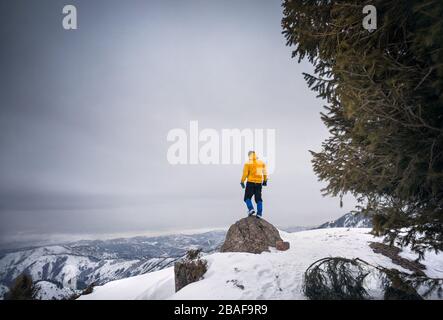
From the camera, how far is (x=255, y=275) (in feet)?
20.3

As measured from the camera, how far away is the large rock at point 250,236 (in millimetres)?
8664

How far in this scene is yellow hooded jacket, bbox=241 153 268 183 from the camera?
946cm

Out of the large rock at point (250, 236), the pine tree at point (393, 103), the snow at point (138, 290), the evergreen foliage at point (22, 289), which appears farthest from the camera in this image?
the large rock at point (250, 236)

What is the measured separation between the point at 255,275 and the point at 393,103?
5.13 m

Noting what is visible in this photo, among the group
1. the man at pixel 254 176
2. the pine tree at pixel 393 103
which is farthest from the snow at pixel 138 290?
the pine tree at pixel 393 103

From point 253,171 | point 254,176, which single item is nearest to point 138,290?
point 254,176

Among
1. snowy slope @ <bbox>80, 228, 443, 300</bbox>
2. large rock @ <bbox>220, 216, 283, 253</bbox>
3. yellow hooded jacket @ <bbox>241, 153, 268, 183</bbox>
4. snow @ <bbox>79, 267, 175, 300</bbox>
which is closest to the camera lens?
snowy slope @ <bbox>80, 228, 443, 300</bbox>

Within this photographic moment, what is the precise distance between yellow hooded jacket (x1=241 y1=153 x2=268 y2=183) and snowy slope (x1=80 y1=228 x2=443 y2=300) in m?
2.84

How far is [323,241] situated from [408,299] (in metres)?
7.76

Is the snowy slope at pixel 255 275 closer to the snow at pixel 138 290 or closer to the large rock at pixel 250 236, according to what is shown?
the snow at pixel 138 290

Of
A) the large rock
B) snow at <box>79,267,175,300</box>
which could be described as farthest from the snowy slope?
the large rock

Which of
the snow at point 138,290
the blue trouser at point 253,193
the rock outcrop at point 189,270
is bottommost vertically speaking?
the snow at point 138,290

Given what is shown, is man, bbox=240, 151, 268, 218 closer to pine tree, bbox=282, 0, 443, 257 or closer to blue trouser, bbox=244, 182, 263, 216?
blue trouser, bbox=244, 182, 263, 216

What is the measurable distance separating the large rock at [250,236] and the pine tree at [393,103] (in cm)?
491
